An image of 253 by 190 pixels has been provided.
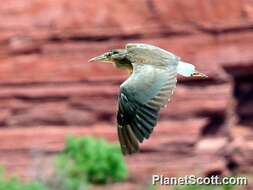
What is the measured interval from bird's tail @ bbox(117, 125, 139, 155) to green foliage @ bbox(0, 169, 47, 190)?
25.1ft

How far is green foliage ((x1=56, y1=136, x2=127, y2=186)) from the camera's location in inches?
554

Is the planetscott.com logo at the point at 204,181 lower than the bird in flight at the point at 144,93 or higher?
lower

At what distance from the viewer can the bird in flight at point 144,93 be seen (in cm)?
546

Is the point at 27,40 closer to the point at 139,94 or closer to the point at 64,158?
the point at 64,158

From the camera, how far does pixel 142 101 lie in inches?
221

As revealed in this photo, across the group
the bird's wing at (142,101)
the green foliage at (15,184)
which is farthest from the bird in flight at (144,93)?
the green foliage at (15,184)

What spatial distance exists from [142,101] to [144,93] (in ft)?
0.20

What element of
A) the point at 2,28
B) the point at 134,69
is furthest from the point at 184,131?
the point at 134,69

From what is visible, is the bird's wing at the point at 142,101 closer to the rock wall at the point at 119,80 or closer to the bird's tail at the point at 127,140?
the bird's tail at the point at 127,140

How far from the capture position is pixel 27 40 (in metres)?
14.7

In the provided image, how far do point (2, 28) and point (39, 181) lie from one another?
7.23 feet

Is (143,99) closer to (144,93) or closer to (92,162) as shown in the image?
(144,93)

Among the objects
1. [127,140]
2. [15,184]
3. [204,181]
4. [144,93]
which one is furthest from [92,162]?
[127,140]

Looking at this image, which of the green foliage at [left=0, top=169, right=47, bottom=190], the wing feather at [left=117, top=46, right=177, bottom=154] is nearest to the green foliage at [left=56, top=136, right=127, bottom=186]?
the green foliage at [left=0, top=169, right=47, bottom=190]
